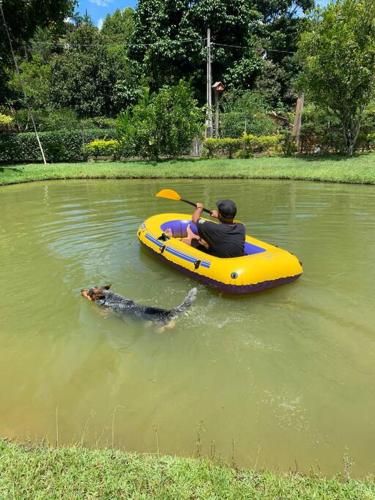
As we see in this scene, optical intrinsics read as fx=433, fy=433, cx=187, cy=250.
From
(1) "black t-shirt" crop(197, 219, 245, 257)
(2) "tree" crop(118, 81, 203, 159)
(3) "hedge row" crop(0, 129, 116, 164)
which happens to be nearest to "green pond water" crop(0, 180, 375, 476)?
(1) "black t-shirt" crop(197, 219, 245, 257)

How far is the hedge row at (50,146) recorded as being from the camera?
21.7m

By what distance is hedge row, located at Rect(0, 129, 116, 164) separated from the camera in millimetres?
21672

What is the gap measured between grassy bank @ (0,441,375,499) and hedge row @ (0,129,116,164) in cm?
2085

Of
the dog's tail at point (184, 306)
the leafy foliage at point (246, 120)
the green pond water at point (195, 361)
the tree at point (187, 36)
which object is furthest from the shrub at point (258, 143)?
the dog's tail at point (184, 306)

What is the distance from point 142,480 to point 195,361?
149 centimetres

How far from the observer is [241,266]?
499 cm

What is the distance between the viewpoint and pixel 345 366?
144 inches

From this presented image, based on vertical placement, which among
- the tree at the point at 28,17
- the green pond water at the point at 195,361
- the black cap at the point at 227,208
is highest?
the tree at the point at 28,17

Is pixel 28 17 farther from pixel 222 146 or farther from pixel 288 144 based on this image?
pixel 288 144

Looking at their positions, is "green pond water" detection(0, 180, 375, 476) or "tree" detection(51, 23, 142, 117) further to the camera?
"tree" detection(51, 23, 142, 117)

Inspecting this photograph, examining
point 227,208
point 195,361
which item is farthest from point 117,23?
point 195,361

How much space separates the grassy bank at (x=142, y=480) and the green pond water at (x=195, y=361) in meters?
0.25

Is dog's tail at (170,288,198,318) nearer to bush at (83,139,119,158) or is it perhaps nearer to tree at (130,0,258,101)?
bush at (83,139,119,158)

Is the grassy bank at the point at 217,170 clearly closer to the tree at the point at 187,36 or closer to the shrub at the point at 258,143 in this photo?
the shrub at the point at 258,143
